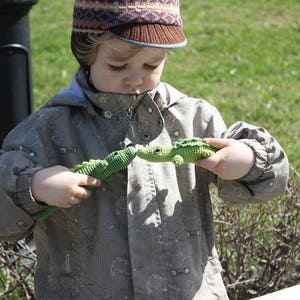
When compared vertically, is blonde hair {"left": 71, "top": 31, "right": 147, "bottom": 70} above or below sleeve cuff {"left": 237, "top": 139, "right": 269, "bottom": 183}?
above

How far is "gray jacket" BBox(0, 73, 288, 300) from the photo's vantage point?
2.24 meters

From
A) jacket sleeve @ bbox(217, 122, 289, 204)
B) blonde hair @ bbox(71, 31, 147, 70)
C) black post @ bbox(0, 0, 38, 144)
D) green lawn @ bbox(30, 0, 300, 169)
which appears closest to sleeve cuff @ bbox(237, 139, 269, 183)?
jacket sleeve @ bbox(217, 122, 289, 204)

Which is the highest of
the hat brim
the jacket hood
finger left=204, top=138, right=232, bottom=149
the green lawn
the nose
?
the hat brim

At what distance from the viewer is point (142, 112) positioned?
228 centimetres

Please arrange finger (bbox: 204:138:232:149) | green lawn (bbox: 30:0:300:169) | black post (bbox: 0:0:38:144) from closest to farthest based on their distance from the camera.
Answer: finger (bbox: 204:138:232:149) < black post (bbox: 0:0:38:144) < green lawn (bbox: 30:0:300:169)

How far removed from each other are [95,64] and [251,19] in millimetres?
6470

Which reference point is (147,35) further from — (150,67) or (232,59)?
(232,59)

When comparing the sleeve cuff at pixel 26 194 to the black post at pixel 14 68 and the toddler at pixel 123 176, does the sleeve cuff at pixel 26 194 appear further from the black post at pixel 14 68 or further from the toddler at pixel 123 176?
the black post at pixel 14 68

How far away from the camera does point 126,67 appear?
215cm

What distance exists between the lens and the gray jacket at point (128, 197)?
2.24 m

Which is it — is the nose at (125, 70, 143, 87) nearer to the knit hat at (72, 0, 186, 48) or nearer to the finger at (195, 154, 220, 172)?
the knit hat at (72, 0, 186, 48)

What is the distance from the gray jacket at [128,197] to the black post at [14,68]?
1675 millimetres

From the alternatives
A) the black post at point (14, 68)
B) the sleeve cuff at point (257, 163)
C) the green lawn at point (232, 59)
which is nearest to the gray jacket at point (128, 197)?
the sleeve cuff at point (257, 163)

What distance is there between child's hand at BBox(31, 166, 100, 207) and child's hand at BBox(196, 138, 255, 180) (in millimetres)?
332
